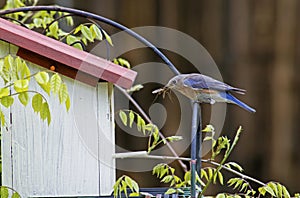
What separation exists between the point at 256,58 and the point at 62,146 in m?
1.23

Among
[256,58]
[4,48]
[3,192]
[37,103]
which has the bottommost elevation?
[3,192]

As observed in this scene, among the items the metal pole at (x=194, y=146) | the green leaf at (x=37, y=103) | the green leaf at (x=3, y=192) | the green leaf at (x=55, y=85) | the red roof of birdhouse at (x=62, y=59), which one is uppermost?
the red roof of birdhouse at (x=62, y=59)

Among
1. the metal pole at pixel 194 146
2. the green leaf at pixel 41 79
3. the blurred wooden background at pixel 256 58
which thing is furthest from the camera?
the blurred wooden background at pixel 256 58

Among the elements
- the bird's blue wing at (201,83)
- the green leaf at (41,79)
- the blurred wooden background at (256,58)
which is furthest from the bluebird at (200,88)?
the blurred wooden background at (256,58)

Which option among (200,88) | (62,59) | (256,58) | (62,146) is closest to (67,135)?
(62,146)

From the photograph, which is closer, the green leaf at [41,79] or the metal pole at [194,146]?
the green leaf at [41,79]

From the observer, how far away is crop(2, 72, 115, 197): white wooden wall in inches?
31.1

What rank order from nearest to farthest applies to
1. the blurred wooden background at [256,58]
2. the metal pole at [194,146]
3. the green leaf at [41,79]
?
1. the green leaf at [41,79]
2. the metal pole at [194,146]
3. the blurred wooden background at [256,58]

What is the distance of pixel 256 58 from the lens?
187 centimetres

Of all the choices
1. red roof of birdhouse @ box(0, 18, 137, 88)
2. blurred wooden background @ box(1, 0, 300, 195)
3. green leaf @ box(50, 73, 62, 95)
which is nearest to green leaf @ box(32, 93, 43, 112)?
green leaf @ box(50, 73, 62, 95)

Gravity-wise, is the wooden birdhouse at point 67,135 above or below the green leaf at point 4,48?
below

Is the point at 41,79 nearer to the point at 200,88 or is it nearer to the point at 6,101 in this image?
the point at 6,101

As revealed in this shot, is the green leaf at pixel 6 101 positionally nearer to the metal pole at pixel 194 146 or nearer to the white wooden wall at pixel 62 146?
the white wooden wall at pixel 62 146

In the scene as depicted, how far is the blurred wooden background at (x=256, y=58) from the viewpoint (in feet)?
6.08
